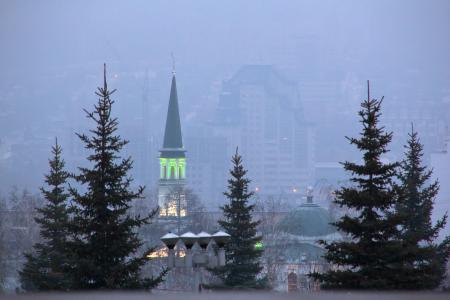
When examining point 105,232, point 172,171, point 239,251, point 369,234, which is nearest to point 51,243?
point 239,251

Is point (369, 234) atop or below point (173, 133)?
below

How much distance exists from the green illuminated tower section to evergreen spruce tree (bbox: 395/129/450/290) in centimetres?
11585

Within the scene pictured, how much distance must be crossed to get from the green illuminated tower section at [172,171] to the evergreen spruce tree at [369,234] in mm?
123981

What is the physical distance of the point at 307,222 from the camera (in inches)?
5037

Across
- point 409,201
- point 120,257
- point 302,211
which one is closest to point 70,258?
point 120,257

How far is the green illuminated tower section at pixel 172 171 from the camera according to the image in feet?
522

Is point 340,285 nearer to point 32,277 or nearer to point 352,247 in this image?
point 352,247

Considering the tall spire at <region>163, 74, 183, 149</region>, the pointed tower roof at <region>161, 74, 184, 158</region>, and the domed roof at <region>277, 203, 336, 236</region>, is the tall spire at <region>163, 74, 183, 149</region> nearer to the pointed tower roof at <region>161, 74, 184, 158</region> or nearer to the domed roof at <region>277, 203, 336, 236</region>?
the pointed tower roof at <region>161, 74, 184, 158</region>

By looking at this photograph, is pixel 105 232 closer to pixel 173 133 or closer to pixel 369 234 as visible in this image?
pixel 369 234

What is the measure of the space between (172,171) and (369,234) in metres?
146

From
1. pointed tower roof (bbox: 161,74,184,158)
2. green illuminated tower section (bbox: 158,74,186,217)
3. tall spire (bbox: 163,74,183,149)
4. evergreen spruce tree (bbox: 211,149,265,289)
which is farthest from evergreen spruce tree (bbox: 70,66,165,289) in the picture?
tall spire (bbox: 163,74,183,149)

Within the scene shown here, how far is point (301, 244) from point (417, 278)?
8373 cm

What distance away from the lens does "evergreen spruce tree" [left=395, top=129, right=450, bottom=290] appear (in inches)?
1117

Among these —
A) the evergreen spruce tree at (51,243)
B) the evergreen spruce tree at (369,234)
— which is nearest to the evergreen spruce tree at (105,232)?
the evergreen spruce tree at (51,243)
